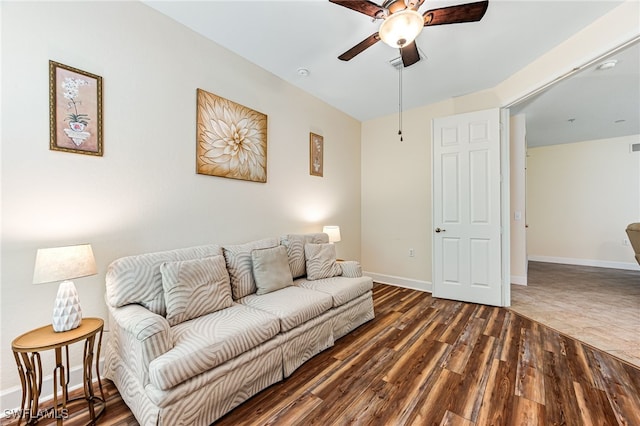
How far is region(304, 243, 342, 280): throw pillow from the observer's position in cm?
288

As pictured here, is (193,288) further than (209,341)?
Yes

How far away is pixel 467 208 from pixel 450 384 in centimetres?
231

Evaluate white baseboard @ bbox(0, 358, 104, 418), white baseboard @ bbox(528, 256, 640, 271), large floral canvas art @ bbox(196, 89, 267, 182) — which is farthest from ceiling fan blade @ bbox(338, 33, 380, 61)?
white baseboard @ bbox(528, 256, 640, 271)

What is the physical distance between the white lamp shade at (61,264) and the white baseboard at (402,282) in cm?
381

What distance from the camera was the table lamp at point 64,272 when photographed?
4.54 ft

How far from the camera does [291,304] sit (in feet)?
6.81

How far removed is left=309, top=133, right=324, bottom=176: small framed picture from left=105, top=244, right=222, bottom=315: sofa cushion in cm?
228

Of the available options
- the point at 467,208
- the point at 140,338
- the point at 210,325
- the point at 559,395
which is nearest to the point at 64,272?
the point at 140,338

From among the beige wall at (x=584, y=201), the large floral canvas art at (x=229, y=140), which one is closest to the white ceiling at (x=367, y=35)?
the large floral canvas art at (x=229, y=140)

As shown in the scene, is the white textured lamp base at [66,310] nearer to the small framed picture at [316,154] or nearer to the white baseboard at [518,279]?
the small framed picture at [316,154]

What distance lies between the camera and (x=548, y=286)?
4.12 m

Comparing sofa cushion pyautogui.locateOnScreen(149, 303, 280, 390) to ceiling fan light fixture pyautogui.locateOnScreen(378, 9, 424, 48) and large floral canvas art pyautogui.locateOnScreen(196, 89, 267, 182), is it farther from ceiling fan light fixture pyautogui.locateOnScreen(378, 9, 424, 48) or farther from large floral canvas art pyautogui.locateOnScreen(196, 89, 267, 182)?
ceiling fan light fixture pyautogui.locateOnScreen(378, 9, 424, 48)

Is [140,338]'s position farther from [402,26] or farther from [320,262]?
[402,26]

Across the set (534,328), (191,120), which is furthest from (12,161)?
(534,328)
